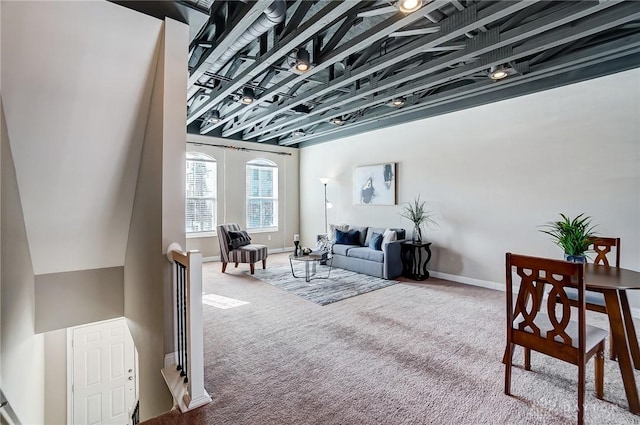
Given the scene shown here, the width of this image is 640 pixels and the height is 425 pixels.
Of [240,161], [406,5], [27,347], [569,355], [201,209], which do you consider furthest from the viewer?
[240,161]

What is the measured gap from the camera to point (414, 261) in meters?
5.35

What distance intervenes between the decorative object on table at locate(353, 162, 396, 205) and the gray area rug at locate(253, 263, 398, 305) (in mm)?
1612

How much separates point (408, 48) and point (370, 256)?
337 cm

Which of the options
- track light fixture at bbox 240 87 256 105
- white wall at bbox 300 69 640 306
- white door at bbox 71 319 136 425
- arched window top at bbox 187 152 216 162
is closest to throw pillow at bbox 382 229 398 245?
white wall at bbox 300 69 640 306

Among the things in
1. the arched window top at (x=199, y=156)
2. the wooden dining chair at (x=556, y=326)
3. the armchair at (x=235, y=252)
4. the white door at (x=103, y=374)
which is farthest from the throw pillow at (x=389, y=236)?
the white door at (x=103, y=374)

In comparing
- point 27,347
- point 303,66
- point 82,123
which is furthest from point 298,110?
point 27,347

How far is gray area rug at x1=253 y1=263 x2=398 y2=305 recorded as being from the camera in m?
4.27

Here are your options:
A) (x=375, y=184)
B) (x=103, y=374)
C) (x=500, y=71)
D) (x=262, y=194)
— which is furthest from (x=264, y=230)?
(x=500, y=71)

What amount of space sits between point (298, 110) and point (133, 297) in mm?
3992

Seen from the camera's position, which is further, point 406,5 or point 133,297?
point 133,297

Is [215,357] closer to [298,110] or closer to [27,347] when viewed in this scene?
[27,347]

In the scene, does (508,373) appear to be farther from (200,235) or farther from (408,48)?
(200,235)

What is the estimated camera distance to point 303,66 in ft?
10.9

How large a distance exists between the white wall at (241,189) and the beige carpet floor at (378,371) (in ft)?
11.4
